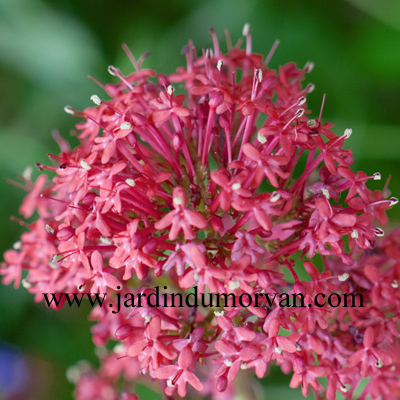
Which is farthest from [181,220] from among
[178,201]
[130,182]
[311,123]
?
[311,123]

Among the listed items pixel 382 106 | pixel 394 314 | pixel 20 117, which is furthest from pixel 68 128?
pixel 394 314

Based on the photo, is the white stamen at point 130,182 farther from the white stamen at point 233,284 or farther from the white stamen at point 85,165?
the white stamen at point 233,284

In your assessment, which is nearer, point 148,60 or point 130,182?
point 130,182

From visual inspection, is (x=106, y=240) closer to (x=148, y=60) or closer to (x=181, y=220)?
(x=181, y=220)

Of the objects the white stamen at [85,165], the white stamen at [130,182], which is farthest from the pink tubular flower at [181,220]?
the white stamen at [85,165]

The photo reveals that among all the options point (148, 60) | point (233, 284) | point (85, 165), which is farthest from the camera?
point (148, 60)

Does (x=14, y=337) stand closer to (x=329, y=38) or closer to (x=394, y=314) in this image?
(x=394, y=314)

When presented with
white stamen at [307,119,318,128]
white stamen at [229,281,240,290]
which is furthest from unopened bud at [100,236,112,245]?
white stamen at [307,119,318,128]

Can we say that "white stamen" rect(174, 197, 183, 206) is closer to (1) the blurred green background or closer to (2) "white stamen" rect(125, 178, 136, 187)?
(2) "white stamen" rect(125, 178, 136, 187)
